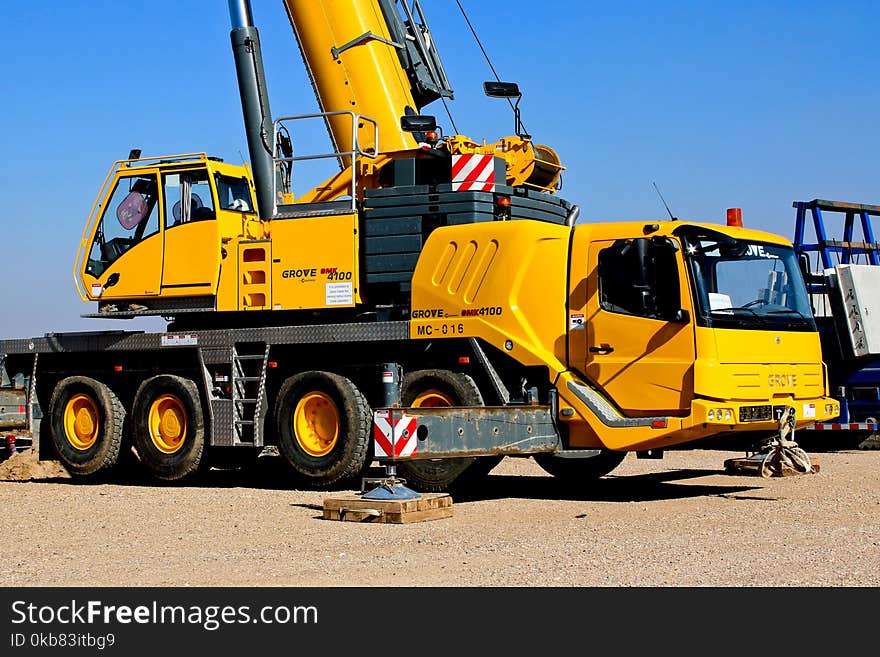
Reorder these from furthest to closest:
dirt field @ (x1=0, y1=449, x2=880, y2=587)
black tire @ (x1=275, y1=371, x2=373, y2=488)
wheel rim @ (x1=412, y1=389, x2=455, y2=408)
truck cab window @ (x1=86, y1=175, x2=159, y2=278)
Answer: truck cab window @ (x1=86, y1=175, x2=159, y2=278) → black tire @ (x1=275, y1=371, x2=373, y2=488) → wheel rim @ (x1=412, y1=389, x2=455, y2=408) → dirt field @ (x1=0, y1=449, x2=880, y2=587)

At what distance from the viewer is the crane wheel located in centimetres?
1402

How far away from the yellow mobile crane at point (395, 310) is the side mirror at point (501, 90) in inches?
0.7

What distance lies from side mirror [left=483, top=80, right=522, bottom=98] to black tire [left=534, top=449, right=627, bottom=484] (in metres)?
4.31

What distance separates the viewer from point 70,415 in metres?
17.6

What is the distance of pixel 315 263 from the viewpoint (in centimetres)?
1527

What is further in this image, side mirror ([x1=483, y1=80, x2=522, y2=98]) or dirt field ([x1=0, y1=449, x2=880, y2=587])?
side mirror ([x1=483, y1=80, x2=522, y2=98])

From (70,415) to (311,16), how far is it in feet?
20.0

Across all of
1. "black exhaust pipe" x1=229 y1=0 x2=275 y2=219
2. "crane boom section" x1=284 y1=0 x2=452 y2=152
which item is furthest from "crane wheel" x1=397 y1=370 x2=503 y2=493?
"crane boom section" x1=284 y1=0 x2=452 y2=152

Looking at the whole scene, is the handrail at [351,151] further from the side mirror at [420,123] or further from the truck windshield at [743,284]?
the truck windshield at [743,284]

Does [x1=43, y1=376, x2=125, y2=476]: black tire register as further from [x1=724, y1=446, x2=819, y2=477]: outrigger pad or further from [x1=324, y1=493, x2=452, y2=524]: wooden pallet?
[x1=724, y1=446, x2=819, y2=477]: outrigger pad

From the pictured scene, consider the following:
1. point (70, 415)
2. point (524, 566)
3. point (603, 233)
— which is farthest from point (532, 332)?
point (70, 415)

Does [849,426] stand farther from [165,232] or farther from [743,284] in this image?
[165,232]

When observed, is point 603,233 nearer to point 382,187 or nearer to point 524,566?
point 382,187

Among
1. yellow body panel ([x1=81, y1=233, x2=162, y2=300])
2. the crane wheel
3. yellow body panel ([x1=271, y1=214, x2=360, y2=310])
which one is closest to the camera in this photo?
the crane wheel
